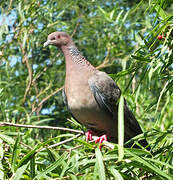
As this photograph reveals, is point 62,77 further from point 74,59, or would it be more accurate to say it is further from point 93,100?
point 93,100

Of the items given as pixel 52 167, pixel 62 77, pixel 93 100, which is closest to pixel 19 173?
pixel 52 167

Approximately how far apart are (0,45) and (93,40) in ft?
6.38

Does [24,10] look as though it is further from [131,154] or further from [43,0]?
[131,154]

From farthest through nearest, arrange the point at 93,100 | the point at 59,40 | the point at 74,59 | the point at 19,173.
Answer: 1. the point at 59,40
2. the point at 74,59
3. the point at 93,100
4. the point at 19,173

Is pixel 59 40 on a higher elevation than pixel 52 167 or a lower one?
higher

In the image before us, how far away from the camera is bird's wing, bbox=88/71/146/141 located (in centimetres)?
306

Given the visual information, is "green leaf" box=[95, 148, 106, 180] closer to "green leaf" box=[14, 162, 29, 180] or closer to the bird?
"green leaf" box=[14, 162, 29, 180]

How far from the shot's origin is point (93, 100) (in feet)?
10.0

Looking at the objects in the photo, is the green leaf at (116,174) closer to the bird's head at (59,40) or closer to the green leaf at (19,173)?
the green leaf at (19,173)

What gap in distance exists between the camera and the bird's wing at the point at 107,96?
3057 mm

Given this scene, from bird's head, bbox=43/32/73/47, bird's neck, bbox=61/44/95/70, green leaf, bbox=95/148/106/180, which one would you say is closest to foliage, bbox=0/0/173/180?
green leaf, bbox=95/148/106/180

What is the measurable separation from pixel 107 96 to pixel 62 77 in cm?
263

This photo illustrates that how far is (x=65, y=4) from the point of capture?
4.81 m

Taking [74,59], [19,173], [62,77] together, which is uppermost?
[74,59]
